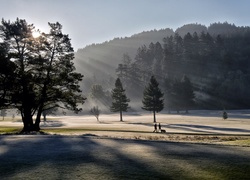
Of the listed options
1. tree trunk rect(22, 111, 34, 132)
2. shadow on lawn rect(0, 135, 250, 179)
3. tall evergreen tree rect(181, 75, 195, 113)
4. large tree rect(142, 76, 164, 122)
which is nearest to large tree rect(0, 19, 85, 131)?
tree trunk rect(22, 111, 34, 132)

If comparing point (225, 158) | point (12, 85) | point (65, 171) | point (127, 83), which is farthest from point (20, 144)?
point (127, 83)

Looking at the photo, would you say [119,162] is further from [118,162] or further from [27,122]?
[27,122]

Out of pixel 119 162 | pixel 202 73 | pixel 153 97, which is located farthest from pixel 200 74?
pixel 119 162

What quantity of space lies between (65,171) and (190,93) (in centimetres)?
11411

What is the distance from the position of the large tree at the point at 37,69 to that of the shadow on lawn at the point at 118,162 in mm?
22727

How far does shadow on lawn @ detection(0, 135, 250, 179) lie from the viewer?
10742mm

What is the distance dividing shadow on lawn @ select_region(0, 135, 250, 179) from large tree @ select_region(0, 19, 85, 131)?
22.7m

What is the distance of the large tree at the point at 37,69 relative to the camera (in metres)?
38.2

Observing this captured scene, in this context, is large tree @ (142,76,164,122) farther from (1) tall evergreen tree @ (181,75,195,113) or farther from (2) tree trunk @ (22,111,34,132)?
(2) tree trunk @ (22,111,34,132)

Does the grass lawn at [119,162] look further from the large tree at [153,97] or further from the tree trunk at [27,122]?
the large tree at [153,97]

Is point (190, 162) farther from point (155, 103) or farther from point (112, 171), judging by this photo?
point (155, 103)

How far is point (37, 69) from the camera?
128 ft

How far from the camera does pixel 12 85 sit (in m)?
36.8

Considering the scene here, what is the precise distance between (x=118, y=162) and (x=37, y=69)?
96.5 ft
